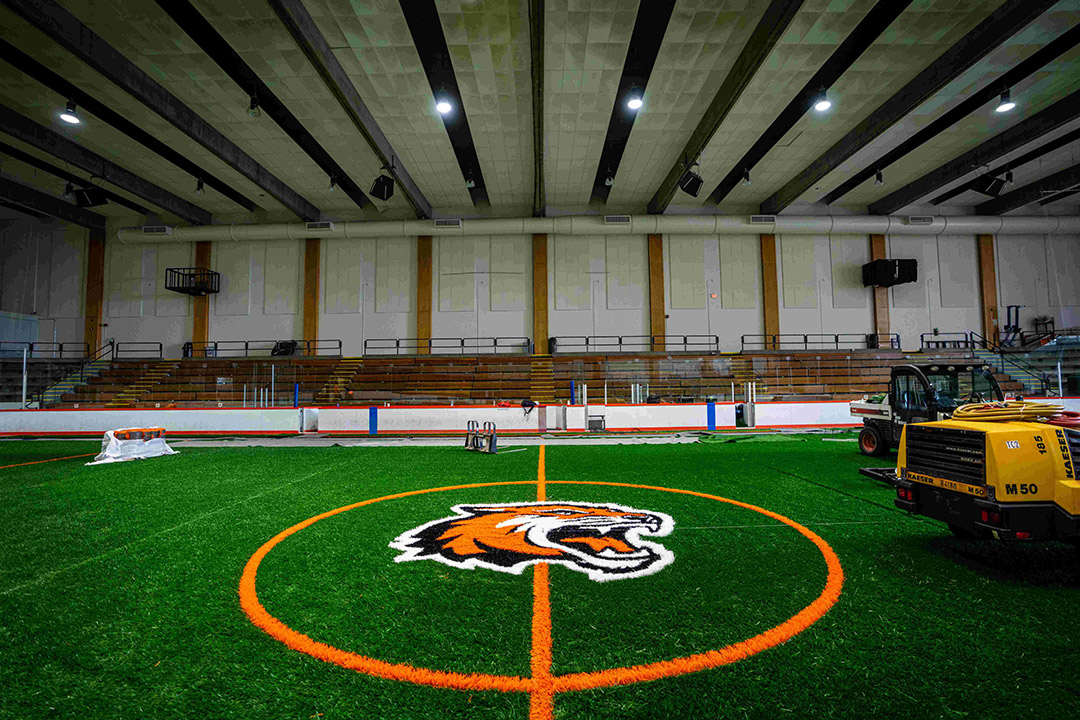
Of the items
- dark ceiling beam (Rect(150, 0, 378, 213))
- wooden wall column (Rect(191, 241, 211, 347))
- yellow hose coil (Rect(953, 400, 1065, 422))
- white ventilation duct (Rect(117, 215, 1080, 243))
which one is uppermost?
dark ceiling beam (Rect(150, 0, 378, 213))

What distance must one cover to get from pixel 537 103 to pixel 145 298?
73.2ft

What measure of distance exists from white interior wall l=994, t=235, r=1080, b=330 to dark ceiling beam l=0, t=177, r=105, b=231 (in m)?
43.0

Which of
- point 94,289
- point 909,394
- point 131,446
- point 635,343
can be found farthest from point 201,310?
point 909,394

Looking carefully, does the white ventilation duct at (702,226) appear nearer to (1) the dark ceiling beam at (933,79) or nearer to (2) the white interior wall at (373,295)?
(2) the white interior wall at (373,295)

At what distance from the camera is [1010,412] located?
3826 mm

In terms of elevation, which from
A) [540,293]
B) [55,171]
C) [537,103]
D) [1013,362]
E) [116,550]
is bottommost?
[116,550]

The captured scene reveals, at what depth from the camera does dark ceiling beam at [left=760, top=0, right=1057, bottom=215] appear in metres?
11.2

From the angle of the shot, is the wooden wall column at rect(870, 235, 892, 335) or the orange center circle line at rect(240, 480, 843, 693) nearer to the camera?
the orange center circle line at rect(240, 480, 843, 693)

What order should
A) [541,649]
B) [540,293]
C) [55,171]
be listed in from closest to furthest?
[541,649] → [55,171] → [540,293]

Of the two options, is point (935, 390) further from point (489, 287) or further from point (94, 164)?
point (94, 164)

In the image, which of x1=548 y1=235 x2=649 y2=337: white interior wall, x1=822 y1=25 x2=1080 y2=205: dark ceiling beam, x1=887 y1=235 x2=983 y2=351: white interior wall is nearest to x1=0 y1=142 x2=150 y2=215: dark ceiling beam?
x1=548 y1=235 x2=649 y2=337: white interior wall

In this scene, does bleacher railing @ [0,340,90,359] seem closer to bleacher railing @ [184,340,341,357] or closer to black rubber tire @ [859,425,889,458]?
bleacher railing @ [184,340,341,357]

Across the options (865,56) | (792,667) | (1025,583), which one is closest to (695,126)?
(865,56)

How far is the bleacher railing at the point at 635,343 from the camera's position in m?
23.7
